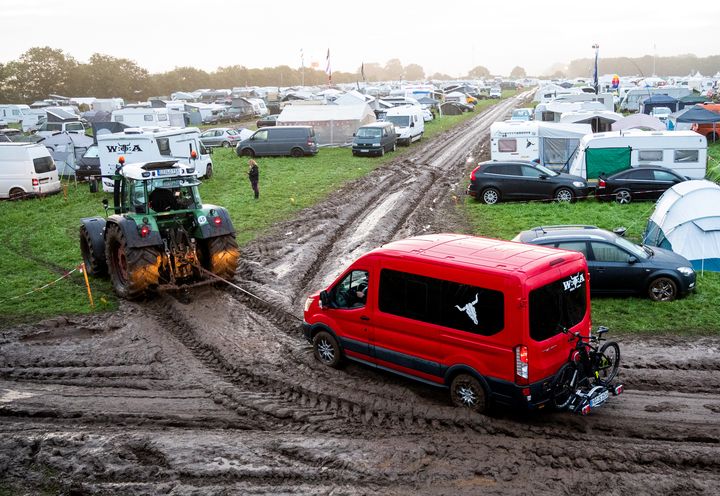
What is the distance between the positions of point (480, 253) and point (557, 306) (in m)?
1.27

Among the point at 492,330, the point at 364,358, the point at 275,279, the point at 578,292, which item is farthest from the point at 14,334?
the point at 578,292

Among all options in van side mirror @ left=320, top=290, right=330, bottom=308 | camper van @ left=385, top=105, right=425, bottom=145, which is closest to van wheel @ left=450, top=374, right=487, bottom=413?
van side mirror @ left=320, top=290, right=330, bottom=308

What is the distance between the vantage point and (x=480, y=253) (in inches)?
376

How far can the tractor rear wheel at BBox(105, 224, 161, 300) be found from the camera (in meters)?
13.8

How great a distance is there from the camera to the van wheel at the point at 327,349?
10.9 metres

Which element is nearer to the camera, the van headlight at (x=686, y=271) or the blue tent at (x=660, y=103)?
the van headlight at (x=686, y=271)

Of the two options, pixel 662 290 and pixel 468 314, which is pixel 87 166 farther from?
pixel 468 314

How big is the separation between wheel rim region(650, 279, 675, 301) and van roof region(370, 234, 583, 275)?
515cm

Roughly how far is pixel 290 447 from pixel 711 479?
4.91m

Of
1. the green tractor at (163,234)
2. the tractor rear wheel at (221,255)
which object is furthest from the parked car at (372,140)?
the tractor rear wheel at (221,255)

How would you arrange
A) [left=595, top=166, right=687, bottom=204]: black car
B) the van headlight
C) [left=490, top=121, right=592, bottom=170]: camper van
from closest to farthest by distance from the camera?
1. the van headlight
2. [left=595, top=166, right=687, bottom=204]: black car
3. [left=490, top=121, right=592, bottom=170]: camper van

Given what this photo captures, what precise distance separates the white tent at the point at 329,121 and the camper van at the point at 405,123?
5.93 feet

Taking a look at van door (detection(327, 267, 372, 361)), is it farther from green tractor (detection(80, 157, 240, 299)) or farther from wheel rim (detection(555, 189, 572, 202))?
wheel rim (detection(555, 189, 572, 202))

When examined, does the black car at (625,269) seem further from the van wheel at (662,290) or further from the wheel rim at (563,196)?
the wheel rim at (563,196)
